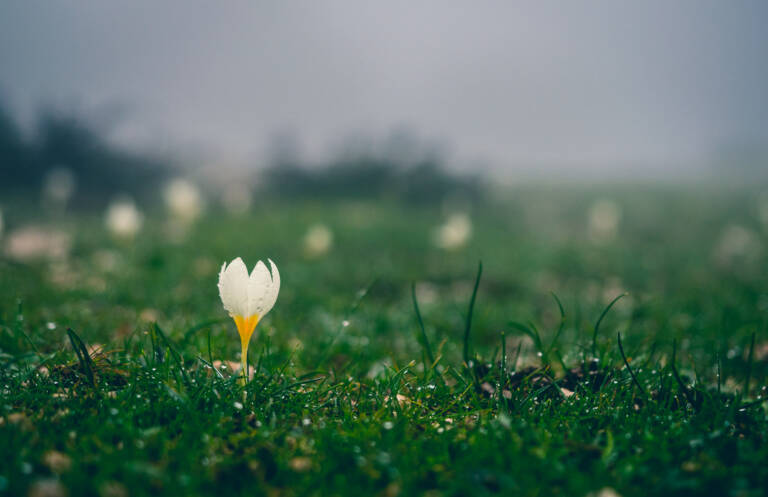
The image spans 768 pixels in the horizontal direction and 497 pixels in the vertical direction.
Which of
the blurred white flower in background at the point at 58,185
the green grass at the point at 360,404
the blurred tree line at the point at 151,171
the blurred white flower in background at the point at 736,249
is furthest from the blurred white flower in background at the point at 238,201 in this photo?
the blurred white flower in background at the point at 736,249

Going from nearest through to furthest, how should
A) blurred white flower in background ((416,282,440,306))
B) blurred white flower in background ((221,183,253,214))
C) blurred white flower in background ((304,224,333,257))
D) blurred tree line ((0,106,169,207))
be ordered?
blurred white flower in background ((416,282,440,306)), blurred white flower in background ((304,224,333,257)), blurred tree line ((0,106,169,207)), blurred white flower in background ((221,183,253,214))

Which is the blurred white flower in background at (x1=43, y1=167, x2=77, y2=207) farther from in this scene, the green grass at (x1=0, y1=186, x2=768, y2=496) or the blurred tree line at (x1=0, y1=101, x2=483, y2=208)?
the green grass at (x1=0, y1=186, x2=768, y2=496)

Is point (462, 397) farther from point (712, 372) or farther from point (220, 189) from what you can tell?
point (220, 189)

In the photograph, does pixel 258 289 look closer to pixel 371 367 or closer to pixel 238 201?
pixel 371 367

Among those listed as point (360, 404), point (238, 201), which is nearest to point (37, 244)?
point (238, 201)

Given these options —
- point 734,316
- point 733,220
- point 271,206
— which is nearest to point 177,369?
point 734,316

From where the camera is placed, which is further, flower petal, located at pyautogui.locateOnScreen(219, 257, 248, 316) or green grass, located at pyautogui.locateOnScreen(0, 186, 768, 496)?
flower petal, located at pyautogui.locateOnScreen(219, 257, 248, 316)

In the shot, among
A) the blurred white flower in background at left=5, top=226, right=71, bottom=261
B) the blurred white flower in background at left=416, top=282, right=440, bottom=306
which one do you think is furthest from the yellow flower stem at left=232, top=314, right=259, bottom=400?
the blurred white flower in background at left=5, top=226, right=71, bottom=261
